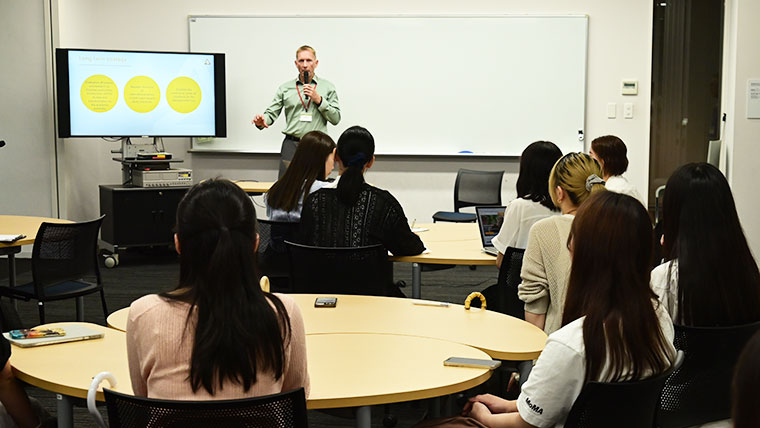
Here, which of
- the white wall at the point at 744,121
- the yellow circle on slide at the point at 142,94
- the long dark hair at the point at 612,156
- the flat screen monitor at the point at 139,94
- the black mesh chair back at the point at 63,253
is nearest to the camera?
the black mesh chair back at the point at 63,253

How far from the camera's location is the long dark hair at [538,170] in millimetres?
3625

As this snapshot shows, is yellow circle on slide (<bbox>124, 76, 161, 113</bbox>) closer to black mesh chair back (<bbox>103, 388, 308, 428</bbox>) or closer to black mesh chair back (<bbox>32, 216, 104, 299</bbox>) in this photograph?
black mesh chair back (<bbox>32, 216, 104, 299</bbox>)

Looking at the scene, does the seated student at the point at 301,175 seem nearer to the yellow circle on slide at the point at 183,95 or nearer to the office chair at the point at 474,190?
the office chair at the point at 474,190

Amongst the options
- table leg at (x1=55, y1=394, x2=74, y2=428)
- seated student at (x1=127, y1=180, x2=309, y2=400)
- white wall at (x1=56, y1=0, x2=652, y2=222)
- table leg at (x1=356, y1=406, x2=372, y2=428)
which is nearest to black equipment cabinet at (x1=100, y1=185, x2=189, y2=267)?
white wall at (x1=56, y1=0, x2=652, y2=222)

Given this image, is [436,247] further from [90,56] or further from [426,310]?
[90,56]

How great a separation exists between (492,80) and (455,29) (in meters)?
0.59

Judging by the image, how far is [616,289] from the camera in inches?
73.7

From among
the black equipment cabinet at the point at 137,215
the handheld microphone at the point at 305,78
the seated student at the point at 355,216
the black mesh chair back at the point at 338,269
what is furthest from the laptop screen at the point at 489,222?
the black equipment cabinet at the point at 137,215

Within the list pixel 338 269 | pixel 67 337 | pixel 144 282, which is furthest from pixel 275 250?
pixel 144 282

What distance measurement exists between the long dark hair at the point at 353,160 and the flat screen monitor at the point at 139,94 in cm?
405

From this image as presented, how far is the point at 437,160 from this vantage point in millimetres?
8086

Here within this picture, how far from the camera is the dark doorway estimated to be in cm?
801

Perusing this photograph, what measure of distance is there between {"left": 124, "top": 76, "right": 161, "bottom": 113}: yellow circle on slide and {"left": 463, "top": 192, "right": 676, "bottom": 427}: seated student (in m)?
6.11

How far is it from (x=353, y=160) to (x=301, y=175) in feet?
1.87
